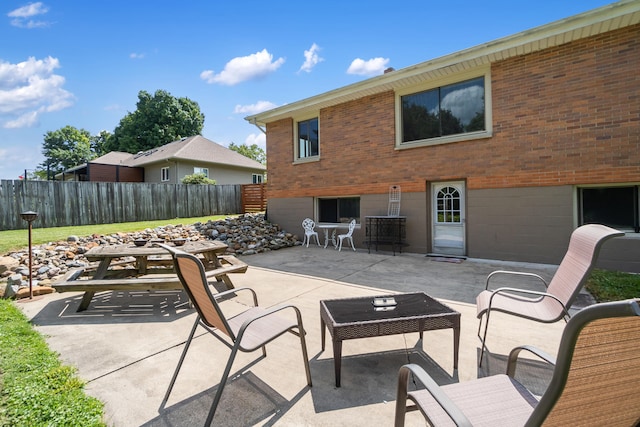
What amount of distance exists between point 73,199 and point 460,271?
15623 millimetres

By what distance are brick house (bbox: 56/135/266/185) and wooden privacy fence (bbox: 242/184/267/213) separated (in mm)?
5577

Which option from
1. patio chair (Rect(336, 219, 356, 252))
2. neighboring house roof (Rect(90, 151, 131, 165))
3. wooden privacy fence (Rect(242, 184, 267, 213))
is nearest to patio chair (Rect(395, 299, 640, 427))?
patio chair (Rect(336, 219, 356, 252))

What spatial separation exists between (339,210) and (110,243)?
23.2 feet

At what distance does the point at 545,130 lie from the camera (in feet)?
22.3

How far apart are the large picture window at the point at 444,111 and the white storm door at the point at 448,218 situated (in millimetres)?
→ 1548

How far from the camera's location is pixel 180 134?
34.2 meters

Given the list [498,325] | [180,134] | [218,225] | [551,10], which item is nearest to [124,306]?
[498,325]

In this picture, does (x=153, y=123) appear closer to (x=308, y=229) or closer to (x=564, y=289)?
(x=308, y=229)

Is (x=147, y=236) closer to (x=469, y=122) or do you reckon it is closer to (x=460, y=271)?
(x=460, y=271)

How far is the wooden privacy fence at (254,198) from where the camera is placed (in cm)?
1669

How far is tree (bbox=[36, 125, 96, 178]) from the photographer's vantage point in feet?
155

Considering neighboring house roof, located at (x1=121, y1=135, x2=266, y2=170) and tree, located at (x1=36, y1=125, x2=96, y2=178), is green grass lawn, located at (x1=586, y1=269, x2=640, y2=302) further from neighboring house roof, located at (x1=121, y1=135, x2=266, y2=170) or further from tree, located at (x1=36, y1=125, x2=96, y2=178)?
tree, located at (x1=36, y1=125, x2=96, y2=178)

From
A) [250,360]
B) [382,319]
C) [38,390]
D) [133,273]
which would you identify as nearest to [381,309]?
[382,319]

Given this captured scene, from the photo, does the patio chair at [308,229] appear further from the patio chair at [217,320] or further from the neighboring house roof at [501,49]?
the patio chair at [217,320]
